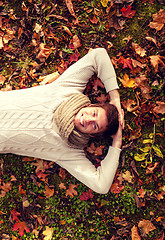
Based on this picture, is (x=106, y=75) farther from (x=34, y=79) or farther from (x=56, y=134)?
(x=34, y=79)

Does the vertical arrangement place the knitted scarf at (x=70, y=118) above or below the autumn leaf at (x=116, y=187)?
above

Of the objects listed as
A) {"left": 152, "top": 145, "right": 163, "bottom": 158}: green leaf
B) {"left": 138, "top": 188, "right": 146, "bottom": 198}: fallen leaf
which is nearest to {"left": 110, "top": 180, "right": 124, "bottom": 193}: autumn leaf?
{"left": 138, "top": 188, "right": 146, "bottom": 198}: fallen leaf

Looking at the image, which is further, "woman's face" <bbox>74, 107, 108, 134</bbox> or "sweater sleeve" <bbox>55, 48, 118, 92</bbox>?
"sweater sleeve" <bbox>55, 48, 118, 92</bbox>

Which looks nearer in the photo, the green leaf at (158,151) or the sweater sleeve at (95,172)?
the sweater sleeve at (95,172)

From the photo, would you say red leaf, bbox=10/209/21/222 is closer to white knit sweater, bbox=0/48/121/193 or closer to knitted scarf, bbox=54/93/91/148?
white knit sweater, bbox=0/48/121/193

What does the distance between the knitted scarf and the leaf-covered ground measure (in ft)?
2.30

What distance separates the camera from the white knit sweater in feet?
9.24

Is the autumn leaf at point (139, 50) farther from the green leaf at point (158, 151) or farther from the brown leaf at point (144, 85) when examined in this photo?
the green leaf at point (158, 151)

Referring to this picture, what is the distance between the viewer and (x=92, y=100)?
11.1 ft

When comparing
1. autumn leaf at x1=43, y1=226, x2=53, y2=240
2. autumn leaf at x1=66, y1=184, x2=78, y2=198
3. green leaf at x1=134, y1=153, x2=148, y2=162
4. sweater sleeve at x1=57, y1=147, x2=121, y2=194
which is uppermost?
sweater sleeve at x1=57, y1=147, x2=121, y2=194

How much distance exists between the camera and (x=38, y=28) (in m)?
3.48

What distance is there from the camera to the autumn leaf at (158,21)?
3.19 metres

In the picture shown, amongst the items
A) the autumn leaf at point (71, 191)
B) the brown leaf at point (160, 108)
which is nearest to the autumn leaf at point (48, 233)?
the autumn leaf at point (71, 191)

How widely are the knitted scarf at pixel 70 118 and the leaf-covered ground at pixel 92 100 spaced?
0.70 metres
